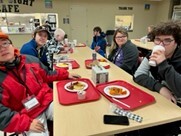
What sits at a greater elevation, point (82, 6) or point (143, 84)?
point (82, 6)

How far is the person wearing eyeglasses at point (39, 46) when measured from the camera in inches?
79.2

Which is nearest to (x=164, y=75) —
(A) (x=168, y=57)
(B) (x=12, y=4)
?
(A) (x=168, y=57)

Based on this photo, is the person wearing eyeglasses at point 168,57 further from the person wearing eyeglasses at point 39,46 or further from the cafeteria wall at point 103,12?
the cafeteria wall at point 103,12

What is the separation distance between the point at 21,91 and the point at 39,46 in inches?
41.3

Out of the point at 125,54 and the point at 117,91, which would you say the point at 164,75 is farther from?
the point at 125,54

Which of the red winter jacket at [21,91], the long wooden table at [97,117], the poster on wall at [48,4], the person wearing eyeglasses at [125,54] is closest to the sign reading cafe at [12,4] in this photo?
the poster on wall at [48,4]

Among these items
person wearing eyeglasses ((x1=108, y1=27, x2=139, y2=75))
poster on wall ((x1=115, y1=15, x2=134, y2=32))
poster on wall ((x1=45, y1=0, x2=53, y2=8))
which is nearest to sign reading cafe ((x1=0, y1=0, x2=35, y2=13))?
Result: poster on wall ((x1=45, y1=0, x2=53, y2=8))

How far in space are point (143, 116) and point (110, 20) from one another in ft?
24.3

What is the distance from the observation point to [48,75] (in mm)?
1602

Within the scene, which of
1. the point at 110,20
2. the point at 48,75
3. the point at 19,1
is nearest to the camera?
the point at 48,75

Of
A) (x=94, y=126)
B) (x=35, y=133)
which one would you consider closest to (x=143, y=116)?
(x=94, y=126)

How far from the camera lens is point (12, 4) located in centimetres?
646

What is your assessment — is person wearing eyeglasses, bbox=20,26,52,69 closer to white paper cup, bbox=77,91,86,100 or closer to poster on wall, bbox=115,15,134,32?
white paper cup, bbox=77,91,86,100

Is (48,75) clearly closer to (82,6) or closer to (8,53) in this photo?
(8,53)
